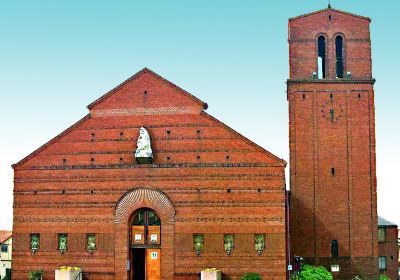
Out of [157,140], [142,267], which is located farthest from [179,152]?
[142,267]

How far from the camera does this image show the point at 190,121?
3378 cm

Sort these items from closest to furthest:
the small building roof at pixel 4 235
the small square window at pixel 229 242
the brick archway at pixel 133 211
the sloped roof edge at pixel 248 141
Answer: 1. the small square window at pixel 229 242
2. the sloped roof edge at pixel 248 141
3. the brick archway at pixel 133 211
4. the small building roof at pixel 4 235

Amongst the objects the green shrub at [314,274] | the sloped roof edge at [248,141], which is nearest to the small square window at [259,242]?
the green shrub at [314,274]

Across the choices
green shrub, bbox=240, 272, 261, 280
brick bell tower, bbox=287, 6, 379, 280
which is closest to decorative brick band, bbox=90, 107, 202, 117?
brick bell tower, bbox=287, 6, 379, 280

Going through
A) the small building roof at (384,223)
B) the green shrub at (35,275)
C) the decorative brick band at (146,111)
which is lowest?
the green shrub at (35,275)

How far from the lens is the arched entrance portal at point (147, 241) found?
33.2 meters

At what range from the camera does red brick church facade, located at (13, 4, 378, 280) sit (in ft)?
107

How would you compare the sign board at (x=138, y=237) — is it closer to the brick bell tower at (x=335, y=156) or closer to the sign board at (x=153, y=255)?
the sign board at (x=153, y=255)

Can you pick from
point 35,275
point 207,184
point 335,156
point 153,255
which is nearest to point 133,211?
point 153,255

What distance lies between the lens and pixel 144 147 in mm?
33375

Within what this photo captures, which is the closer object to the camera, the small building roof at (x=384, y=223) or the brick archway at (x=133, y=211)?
the brick archway at (x=133, y=211)

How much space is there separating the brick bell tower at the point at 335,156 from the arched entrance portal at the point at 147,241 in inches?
324

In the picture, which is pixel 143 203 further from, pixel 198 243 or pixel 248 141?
pixel 248 141

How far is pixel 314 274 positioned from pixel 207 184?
7.66m
